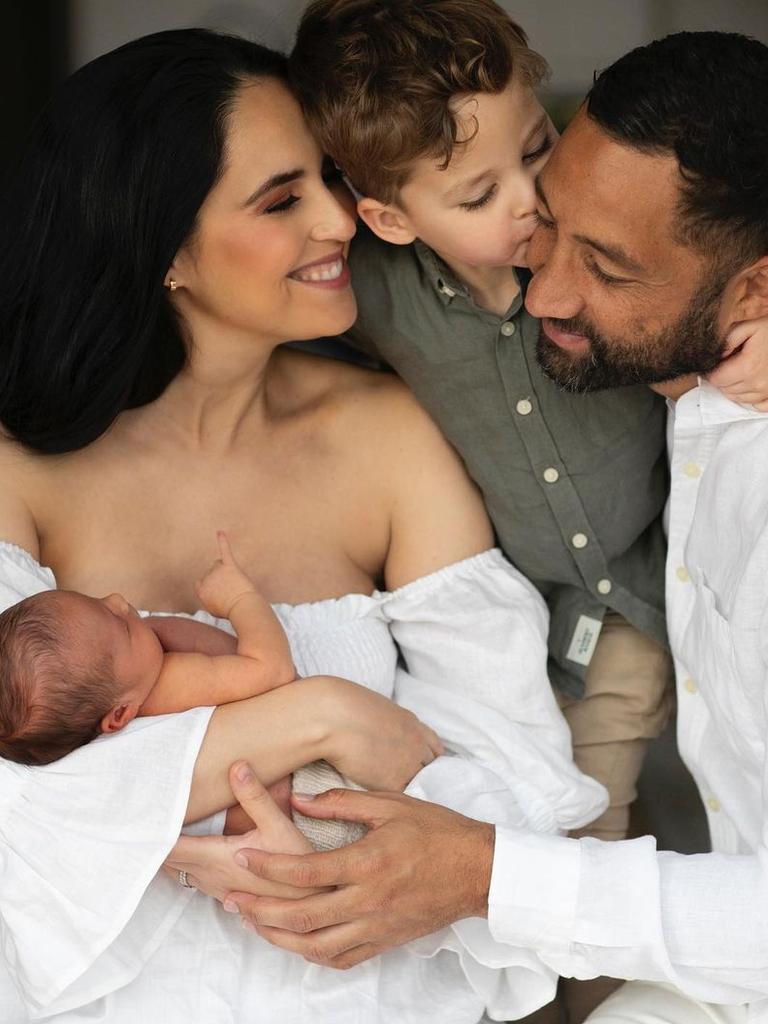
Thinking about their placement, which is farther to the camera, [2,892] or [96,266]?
[96,266]

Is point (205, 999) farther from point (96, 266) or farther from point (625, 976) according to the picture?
point (96, 266)

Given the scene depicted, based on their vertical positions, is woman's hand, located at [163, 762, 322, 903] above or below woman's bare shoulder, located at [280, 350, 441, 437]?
below

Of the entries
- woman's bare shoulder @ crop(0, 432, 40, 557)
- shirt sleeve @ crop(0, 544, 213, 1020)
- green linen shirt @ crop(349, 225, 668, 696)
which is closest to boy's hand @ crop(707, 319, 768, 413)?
green linen shirt @ crop(349, 225, 668, 696)

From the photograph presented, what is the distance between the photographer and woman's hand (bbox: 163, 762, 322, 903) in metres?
1.85

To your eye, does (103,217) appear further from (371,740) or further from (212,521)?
(371,740)

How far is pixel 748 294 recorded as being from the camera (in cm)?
195

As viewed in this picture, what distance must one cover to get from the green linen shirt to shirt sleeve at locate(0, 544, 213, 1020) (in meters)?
0.74

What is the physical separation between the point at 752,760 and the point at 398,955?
611mm

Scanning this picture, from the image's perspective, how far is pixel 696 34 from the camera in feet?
6.14

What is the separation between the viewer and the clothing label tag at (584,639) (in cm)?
239

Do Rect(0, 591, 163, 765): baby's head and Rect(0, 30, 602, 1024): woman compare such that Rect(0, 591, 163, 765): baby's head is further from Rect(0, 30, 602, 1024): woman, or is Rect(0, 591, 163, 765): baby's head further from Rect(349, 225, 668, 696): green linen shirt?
Rect(349, 225, 668, 696): green linen shirt

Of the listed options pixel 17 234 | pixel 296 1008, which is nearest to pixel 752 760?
pixel 296 1008

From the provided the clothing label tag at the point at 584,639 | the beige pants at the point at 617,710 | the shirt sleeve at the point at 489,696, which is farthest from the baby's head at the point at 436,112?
the beige pants at the point at 617,710

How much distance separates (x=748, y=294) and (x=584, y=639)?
72 centimetres
